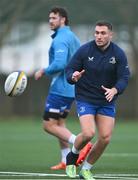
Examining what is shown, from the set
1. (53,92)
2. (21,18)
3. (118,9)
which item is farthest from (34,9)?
(53,92)

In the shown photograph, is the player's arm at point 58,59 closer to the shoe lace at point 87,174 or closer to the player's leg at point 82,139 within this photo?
the player's leg at point 82,139

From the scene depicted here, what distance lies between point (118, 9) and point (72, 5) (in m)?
3.16

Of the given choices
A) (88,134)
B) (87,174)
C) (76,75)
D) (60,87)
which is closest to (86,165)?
(87,174)

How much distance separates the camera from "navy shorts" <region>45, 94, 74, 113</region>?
497 inches

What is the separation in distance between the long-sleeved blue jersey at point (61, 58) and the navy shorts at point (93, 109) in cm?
169

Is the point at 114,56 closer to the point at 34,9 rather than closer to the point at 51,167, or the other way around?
the point at 51,167

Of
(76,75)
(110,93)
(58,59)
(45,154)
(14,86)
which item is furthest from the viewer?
(45,154)

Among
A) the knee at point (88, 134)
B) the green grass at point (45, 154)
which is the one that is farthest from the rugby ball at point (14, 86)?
the knee at point (88, 134)

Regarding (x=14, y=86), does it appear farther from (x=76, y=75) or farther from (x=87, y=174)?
(x=87, y=174)

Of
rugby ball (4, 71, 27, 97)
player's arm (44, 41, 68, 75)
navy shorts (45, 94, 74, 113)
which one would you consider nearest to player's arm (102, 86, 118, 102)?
rugby ball (4, 71, 27, 97)

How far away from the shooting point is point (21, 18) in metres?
36.2

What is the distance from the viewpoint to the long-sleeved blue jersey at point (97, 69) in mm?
10727

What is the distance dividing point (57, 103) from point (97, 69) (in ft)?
6.64

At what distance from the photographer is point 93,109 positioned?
1074 cm
